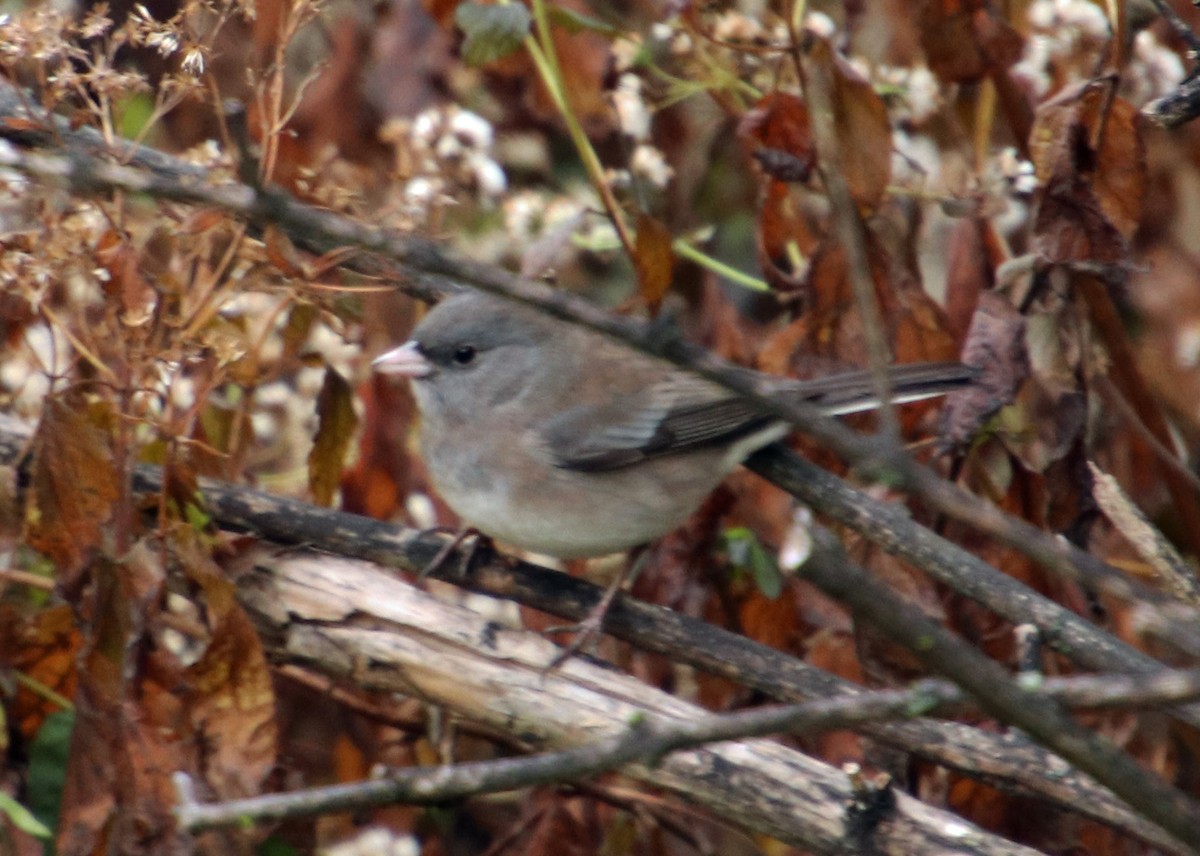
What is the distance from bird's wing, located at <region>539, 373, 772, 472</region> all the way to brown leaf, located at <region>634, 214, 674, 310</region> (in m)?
0.37

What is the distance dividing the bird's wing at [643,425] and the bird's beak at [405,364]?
1.15 ft

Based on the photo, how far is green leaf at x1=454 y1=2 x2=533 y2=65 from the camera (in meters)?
2.90

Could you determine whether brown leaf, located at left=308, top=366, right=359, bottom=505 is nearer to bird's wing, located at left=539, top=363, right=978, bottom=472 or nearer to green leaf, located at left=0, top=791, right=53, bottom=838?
bird's wing, located at left=539, top=363, right=978, bottom=472

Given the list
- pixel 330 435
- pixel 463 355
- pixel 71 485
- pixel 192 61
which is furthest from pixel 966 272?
pixel 71 485

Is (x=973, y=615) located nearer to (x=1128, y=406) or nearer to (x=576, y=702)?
(x=1128, y=406)

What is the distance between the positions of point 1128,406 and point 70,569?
2.37 meters

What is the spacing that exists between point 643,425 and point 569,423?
0.18 m

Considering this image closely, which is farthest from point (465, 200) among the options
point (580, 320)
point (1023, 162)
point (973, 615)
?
point (580, 320)

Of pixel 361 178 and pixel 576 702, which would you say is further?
pixel 361 178

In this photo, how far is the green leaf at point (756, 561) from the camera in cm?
317

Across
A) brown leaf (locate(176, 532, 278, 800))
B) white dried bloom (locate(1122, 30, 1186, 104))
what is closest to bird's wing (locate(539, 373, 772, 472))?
brown leaf (locate(176, 532, 278, 800))

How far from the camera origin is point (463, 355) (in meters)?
3.37

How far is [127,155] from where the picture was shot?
2381 millimetres

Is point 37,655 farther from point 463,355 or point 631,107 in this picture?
point 631,107
